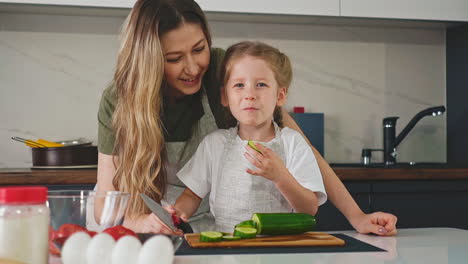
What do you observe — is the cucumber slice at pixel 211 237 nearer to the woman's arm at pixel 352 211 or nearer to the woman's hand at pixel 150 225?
the woman's hand at pixel 150 225

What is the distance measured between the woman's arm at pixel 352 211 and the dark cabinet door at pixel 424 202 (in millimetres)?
696

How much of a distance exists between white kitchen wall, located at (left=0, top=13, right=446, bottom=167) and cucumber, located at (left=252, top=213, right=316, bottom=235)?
1599 mm

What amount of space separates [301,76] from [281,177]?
148cm

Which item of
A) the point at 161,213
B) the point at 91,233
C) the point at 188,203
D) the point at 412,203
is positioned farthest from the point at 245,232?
the point at 412,203

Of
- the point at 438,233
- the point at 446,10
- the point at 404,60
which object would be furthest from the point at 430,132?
the point at 438,233

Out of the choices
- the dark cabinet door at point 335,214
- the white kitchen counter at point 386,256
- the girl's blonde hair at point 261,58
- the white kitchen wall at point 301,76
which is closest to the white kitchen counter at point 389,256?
the white kitchen counter at point 386,256

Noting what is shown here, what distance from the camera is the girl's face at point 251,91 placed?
146cm

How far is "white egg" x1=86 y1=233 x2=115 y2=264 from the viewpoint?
692 millimetres

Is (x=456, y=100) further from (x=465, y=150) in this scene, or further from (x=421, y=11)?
(x=421, y=11)

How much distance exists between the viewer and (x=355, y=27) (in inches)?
109

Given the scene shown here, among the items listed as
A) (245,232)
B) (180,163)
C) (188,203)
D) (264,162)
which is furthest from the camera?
(180,163)

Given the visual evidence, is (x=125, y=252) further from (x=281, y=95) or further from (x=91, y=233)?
(x=281, y=95)

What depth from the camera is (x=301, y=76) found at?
2695 millimetres

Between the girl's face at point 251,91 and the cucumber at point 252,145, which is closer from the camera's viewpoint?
the cucumber at point 252,145
